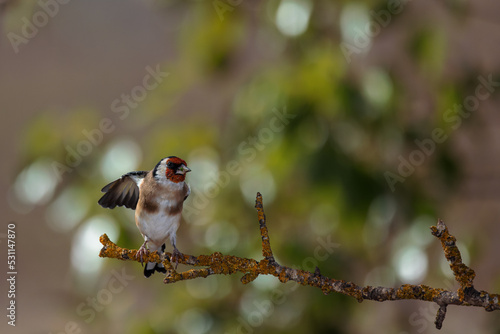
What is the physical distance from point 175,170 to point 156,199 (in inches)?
1.1

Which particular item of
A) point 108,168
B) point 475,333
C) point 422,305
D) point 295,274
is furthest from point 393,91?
point 475,333

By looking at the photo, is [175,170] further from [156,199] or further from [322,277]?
[322,277]

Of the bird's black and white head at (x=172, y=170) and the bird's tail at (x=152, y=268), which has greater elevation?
the bird's black and white head at (x=172, y=170)

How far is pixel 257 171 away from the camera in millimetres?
1033

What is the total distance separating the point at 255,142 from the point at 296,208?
151mm

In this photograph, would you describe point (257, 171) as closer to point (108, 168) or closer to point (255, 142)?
point (255, 142)

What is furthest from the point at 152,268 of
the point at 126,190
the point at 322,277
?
the point at 322,277

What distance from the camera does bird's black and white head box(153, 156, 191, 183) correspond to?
0.50 metres

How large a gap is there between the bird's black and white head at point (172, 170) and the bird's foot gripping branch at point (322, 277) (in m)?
0.09

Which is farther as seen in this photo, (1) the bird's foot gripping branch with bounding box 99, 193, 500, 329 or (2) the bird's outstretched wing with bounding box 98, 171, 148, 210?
(2) the bird's outstretched wing with bounding box 98, 171, 148, 210

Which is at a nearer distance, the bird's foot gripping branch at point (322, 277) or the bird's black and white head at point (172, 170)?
the bird's foot gripping branch at point (322, 277)

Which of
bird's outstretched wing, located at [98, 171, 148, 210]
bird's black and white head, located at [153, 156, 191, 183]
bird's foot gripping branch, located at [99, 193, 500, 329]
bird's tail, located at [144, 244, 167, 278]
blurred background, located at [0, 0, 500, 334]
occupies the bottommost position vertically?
bird's foot gripping branch, located at [99, 193, 500, 329]

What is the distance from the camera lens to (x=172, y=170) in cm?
50

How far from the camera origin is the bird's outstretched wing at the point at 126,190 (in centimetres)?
50
